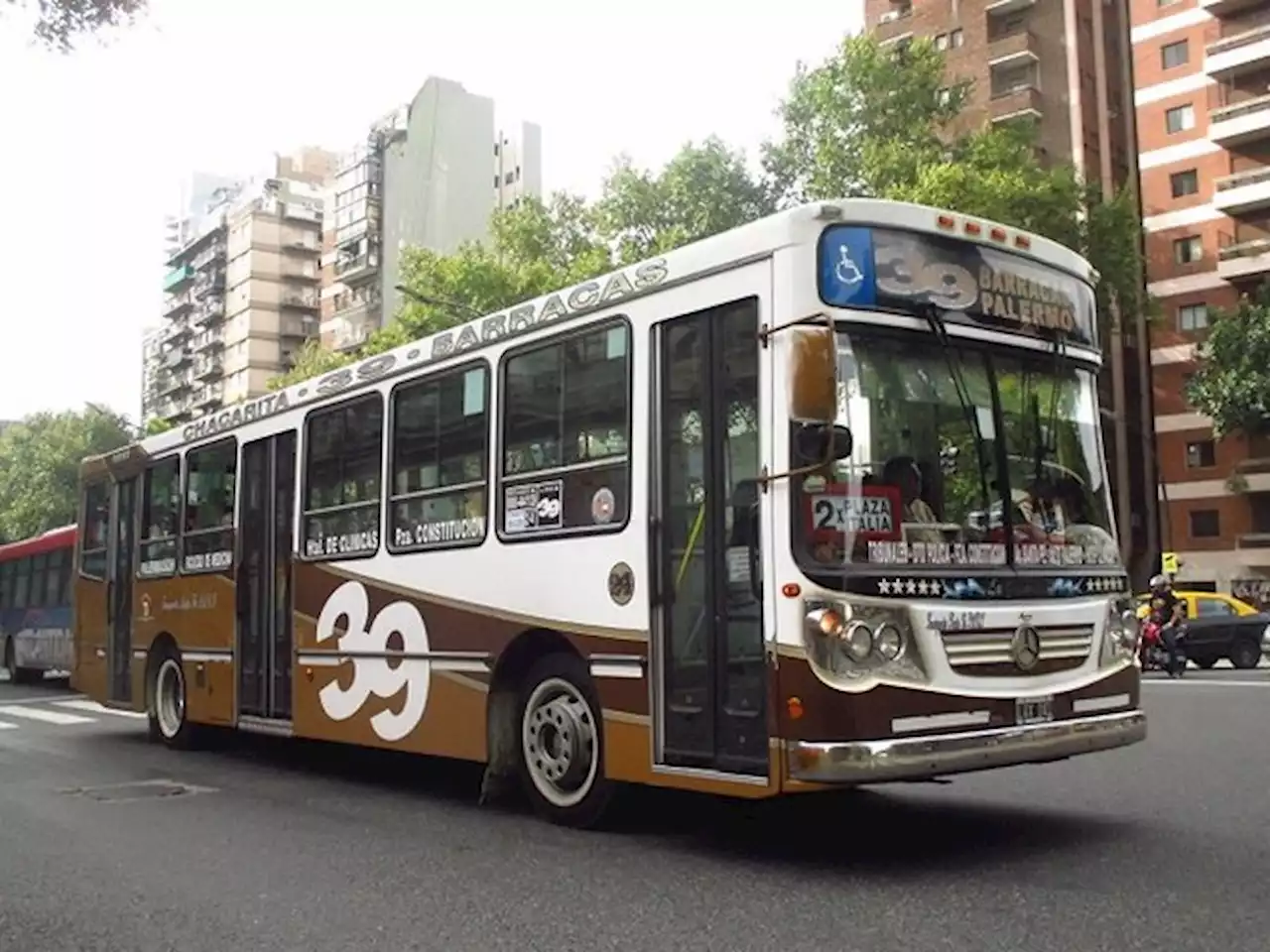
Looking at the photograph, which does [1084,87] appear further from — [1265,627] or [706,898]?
[706,898]

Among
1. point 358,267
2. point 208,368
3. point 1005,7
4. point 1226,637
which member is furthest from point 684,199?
point 208,368

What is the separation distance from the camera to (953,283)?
21.7 feet

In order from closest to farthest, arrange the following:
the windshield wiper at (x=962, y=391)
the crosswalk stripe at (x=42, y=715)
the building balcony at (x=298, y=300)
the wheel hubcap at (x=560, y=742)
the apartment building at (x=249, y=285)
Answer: the windshield wiper at (x=962, y=391) → the wheel hubcap at (x=560, y=742) → the crosswalk stripe at (x=42, y=715) → the apartment building at (x=249, y=285) → the building balcony at (x=298, y=300)

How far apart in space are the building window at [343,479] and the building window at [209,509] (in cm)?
155

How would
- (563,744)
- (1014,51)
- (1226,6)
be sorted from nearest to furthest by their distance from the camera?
(563,744), (1226,6), (1014,51)

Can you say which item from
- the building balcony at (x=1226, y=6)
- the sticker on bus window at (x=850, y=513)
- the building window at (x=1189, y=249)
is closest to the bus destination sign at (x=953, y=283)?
the sticker on bus window at (x=850, y=513)

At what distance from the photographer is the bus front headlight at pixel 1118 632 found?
6809 mm

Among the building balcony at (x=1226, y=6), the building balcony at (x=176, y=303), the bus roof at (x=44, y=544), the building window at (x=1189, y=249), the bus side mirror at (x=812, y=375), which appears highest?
the building balcony at (x=176, y=303)

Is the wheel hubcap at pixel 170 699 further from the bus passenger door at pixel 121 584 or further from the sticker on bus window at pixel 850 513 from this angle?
the sticker on bus window at pixel 850 513

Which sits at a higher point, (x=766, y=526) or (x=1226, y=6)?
(x=1226, y=6)

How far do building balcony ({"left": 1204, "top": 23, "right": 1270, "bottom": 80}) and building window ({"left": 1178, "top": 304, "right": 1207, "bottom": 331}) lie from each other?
8105mm

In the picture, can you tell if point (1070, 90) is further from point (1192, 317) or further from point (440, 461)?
point (440, 461)

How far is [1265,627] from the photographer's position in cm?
2512

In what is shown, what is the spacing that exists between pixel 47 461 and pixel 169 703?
64987 millimetres
